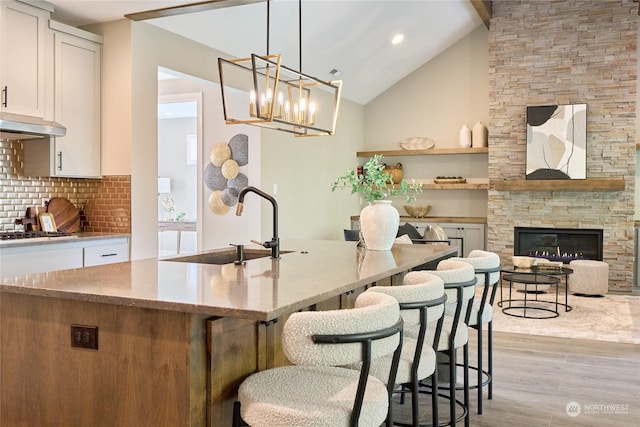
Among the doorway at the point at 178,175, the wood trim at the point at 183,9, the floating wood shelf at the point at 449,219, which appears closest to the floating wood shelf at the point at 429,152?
the floating wood shelf at the point at 449,219

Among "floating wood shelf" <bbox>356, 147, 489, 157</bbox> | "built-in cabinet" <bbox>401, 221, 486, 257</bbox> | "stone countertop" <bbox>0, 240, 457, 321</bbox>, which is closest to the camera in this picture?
"stone countertop" <bbox>0, 240, 457, 321</bbox>

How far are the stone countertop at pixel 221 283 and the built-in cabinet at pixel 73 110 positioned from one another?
2227 millimetres

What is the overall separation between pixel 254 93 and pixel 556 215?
18.6 ft

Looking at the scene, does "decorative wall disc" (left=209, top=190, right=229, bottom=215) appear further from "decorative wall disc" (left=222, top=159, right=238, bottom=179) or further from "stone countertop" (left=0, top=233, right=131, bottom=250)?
"stone countertop" (left=0, top=233, right=131, bottom=250)

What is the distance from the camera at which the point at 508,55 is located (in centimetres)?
789

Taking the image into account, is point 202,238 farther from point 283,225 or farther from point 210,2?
point 210,2

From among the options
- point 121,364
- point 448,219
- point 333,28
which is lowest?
point 121,364

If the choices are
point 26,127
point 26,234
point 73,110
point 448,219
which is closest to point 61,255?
point 26,234

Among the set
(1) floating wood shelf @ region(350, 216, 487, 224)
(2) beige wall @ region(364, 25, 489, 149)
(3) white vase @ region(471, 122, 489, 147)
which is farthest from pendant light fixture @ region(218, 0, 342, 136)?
(3) white vase @ region(471, 122, 489, 147)

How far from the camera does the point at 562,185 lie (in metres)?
7.49

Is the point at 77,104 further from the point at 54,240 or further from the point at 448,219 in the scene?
the point at 448,219

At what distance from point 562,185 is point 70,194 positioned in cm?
571

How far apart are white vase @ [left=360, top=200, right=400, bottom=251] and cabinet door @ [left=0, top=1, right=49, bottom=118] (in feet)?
8.78

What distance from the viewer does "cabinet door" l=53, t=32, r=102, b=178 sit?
468 cm
